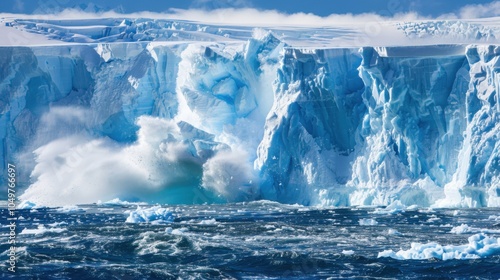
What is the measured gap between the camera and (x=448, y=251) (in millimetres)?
19750

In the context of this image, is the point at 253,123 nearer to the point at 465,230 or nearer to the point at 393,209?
the point at 393,209

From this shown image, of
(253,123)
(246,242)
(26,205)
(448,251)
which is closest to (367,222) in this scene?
(246,242)

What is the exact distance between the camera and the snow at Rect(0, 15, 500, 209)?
98.3ft

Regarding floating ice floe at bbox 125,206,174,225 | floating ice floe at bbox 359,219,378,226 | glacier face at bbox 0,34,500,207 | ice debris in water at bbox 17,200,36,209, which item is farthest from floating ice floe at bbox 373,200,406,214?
ice debris in water at bbox 17,200,36,209

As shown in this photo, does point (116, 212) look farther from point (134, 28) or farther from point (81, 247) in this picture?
point (134, 28)

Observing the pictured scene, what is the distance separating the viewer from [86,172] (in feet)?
110

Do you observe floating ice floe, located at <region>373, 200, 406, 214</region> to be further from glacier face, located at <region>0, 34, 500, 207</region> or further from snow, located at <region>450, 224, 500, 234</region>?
snow, located at <region>450, 224, 500, 234</region>

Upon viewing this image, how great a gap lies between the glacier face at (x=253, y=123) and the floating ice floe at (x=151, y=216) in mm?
5619

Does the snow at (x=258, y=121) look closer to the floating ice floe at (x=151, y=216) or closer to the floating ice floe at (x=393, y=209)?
the floating ice floe at (x=393, y=209)

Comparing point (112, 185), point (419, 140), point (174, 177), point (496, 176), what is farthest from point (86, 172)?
point (496, 176)

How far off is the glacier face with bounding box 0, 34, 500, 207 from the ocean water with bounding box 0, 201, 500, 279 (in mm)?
1482

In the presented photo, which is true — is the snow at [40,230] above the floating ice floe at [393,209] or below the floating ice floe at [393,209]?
below

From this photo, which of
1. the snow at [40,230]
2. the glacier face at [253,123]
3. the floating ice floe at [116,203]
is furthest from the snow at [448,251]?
the floating ice floe at [116,203]

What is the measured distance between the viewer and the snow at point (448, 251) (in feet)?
64.2
